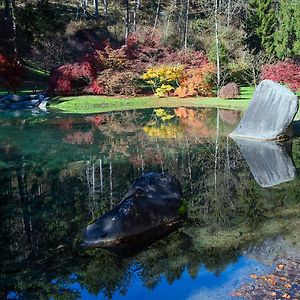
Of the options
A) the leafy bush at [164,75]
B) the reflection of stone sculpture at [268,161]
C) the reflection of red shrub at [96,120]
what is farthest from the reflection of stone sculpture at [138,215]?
the leafy bush at [164,75]

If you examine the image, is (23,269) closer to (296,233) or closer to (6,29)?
(296,233)

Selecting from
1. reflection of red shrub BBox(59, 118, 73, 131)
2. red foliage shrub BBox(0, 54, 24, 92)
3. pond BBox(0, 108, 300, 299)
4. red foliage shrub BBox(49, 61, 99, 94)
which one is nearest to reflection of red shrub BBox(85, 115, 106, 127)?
reflection of red shrub BBox(59, 118, 73, 131)

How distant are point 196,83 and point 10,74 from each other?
14.9 m

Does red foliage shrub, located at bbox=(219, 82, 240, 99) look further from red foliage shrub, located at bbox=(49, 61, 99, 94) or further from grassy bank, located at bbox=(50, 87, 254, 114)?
red foliage shrub, located at bbox=(49, 61, 99, 94)

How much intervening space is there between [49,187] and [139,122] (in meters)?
13.4

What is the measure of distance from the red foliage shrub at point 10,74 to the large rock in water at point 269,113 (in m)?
21.3

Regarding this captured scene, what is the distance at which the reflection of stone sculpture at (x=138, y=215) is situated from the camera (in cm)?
967

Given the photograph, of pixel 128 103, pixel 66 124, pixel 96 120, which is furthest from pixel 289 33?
pixel 66 124

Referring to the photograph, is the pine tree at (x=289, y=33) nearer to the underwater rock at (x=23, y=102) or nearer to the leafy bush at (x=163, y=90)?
the leafy bush at (x=163, y=90)

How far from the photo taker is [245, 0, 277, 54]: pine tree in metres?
46.7

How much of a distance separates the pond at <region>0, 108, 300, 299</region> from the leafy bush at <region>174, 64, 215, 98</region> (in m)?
14.3

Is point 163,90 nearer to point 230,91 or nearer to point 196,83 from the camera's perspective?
point 196,83

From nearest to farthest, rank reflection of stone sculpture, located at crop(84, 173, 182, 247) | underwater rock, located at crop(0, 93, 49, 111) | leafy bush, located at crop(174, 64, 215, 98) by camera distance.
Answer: reflection of stone sculpture, located at crop(84, 173, 182, 247)
underwater rock, located at crop(0, 93, 49, 111)
leafy bush, located at crop(174, 64, 215, 98)

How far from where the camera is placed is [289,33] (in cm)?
4241
